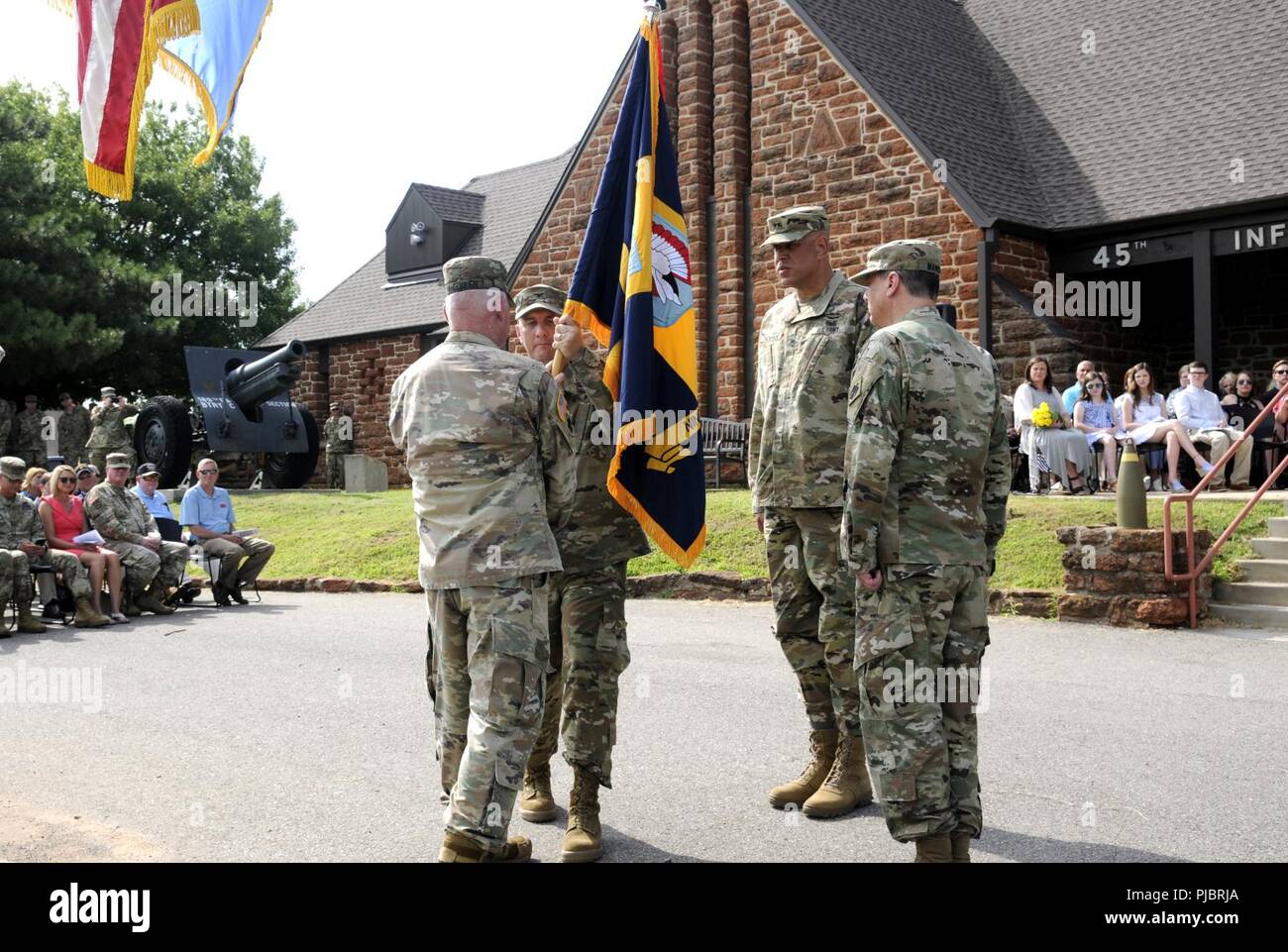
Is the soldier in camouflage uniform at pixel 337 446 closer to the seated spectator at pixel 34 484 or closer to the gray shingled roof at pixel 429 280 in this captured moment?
the gray shingled roof at pixel 429 280

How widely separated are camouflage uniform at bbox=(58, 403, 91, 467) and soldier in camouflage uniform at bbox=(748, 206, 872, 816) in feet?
75.1

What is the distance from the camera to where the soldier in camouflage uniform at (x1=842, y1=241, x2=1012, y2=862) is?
4.02 meters

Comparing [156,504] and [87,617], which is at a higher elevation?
[156,504]

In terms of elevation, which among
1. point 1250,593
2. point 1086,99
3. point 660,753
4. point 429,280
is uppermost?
point 1086,99

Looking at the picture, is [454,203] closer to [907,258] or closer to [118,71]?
[118,71]

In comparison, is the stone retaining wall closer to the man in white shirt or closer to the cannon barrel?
the man in white shirt

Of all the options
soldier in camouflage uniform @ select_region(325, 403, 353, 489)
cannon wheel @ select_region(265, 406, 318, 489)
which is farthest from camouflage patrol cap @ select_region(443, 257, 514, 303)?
soldier in camouflage uniform @ select_region(325, 403, 353, 489)

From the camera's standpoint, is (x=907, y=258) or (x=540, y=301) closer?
(x=907, y=258)

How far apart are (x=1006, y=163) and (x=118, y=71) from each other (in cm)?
Answer: 1428

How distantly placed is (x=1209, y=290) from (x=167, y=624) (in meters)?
12.9

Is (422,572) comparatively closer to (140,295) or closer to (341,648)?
(341,648)

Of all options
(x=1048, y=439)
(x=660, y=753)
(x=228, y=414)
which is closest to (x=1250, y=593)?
(x=1048, y=439)

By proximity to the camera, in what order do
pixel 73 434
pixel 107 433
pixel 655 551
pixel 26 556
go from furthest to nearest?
pixel 73 434
pixel 107 433
pixel 655 551
pixel 26 556

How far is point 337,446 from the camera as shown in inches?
1133
